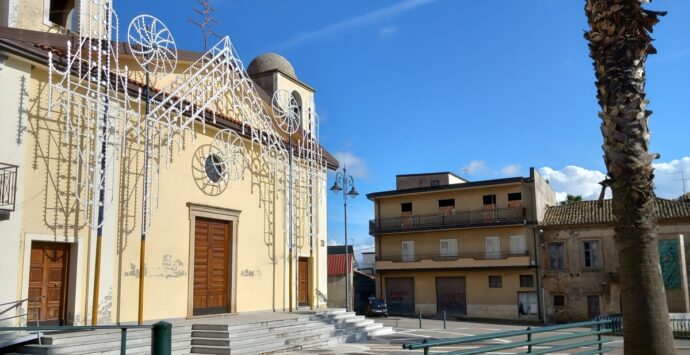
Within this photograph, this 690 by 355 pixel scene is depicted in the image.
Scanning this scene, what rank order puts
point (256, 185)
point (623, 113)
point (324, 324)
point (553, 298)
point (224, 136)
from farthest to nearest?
1. point (553, 298)
2. point (256, 185)
3. point (224, 136)
4. point (324, 324)
5. point (623, 113)

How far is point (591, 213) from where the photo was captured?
117ft

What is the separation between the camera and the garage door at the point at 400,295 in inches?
1567

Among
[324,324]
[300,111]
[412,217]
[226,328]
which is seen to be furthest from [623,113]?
[412,217]

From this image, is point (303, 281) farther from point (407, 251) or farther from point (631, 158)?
point (407, 251)

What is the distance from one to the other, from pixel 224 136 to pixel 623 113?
13982 millimetres

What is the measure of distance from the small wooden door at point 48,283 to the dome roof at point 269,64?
13.5 metres

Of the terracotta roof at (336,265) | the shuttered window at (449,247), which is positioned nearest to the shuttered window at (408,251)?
the shuttered window at (449,247)

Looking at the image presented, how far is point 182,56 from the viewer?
59.4ft

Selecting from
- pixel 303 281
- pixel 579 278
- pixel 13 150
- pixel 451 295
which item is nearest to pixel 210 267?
pixel 303 281

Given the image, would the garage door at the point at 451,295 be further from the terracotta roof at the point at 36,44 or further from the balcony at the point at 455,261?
the terracotta roof at the point at 36,44

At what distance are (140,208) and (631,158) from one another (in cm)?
1232

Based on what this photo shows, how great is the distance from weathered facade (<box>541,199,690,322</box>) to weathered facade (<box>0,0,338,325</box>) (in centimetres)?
1821

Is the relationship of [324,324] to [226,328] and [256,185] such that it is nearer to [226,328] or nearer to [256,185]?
[226,328]

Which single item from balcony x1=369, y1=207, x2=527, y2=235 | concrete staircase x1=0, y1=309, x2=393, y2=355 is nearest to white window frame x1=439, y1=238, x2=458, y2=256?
balcony x1=369, y1=207, x2=527, y2=235
